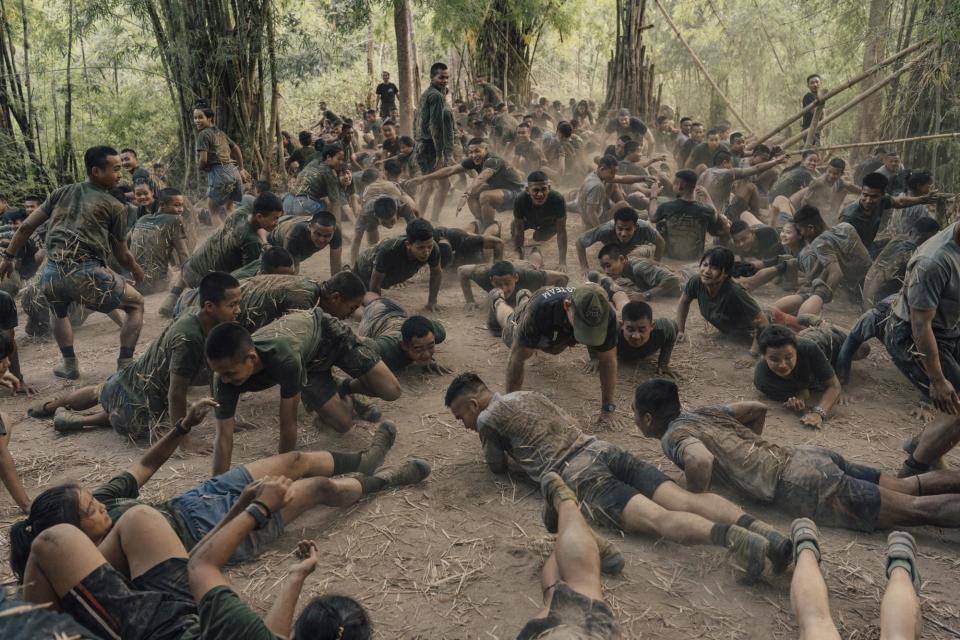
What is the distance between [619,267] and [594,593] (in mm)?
4586

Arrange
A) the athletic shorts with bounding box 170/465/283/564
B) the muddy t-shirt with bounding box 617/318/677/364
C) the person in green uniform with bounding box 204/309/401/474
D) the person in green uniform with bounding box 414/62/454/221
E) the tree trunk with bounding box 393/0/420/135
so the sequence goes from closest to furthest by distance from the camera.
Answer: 1. the athletic shorts with bounding box 170/465/283/564
2. the person in green uniform with bounding box 204/309/401/474
3. the muddy t-shirt with bounding box 617/318/677/364
4. the person in green uniform with bounding box 414/62/454/221
5. the tree trunk with bounding box 393/0/420/135

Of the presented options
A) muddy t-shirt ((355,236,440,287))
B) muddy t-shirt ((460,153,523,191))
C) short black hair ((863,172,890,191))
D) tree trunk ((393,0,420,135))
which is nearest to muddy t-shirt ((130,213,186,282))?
muddy t-shirt ((355,236,440,287))

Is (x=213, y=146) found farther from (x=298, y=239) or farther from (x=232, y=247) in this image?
(x=232, y=247)

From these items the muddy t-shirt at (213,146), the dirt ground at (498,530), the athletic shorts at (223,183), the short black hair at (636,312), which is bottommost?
the dirt ground at (498,530)

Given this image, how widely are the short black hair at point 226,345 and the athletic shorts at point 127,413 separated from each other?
138 cm

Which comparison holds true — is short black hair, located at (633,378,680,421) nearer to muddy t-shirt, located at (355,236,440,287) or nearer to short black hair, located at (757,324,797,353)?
short black hair, located at (757,324,797,353)

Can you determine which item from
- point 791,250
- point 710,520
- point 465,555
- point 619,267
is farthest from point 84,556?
point 791,250

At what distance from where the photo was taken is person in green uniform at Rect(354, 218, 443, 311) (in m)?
6.12

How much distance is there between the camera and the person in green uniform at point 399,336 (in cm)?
525

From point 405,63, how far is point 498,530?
37.1ft

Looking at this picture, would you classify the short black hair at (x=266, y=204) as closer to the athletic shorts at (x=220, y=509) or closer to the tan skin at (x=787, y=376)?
the athletic shorts at (x=220, y=509)

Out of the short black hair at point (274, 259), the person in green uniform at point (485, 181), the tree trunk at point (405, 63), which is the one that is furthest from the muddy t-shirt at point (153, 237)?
the tree trunk at point (405, 63)

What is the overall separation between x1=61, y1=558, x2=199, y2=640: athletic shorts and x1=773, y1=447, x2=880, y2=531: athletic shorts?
9.21 ft

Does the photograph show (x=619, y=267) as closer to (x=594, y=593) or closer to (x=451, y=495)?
(x=451, y=495)
